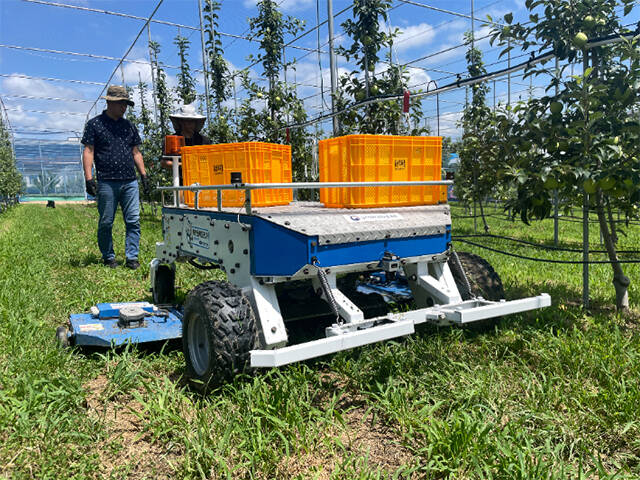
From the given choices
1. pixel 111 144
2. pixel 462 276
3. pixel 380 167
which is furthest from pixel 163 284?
pixel 462 276

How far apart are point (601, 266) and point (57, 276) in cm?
662

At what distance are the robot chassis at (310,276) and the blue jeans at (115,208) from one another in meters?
3.21

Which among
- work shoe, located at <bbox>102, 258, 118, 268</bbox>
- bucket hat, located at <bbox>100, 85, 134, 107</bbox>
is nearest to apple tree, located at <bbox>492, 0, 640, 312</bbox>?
bucket hat, located at <bbox>100, 85, 134, 107</bbox>

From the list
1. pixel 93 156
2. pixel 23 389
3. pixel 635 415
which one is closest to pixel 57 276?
pixel 93 156

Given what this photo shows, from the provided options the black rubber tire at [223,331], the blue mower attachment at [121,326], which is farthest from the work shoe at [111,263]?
the black rubber tire at [223,331]

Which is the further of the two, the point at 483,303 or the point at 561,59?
the point at 561,59

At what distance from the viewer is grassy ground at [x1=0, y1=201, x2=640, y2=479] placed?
2.05 metres

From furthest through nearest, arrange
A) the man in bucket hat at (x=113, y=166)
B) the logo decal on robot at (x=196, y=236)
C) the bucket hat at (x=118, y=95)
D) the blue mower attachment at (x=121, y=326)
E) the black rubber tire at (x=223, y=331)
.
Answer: the man in bucket hat at (x=113, y=166) < the bucket hat at (x=118, y=95) < the logo decal on robot at (x=196, y=236) < the blue mower attachment at (x=121, y=326) < the black rubber tire at (x=223, y=331)

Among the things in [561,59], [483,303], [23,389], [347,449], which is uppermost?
[561,59]

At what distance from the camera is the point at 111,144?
233 inches

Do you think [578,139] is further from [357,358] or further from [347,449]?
[347,449]

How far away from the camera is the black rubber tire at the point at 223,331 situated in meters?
2.54

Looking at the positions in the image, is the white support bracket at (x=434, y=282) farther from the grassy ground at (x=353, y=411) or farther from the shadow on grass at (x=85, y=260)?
the shadow on grass at (x=85, y=260)

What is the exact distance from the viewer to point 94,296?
4727mm
